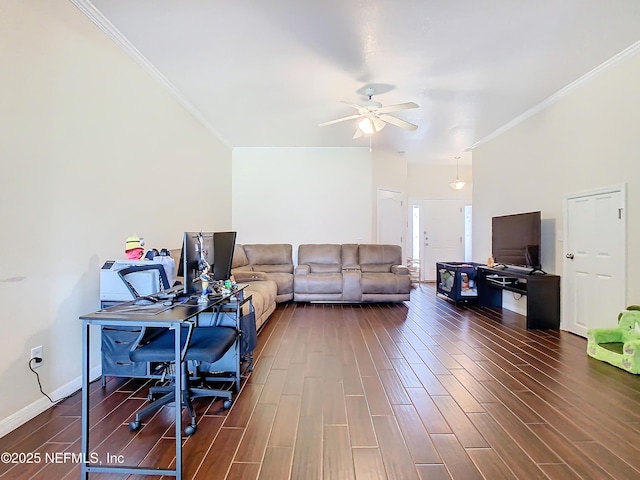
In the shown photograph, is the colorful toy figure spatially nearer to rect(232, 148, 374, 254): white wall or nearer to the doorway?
rect(232, 148, 374, 254): white wall

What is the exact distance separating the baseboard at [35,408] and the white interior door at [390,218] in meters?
5.58

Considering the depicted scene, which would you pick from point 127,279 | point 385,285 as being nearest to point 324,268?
point 385,285

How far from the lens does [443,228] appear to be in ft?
26.9

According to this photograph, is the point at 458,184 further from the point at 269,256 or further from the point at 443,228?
the point at 269,256

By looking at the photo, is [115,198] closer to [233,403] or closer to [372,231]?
[233,403]

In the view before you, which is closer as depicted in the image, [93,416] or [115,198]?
[93,416]

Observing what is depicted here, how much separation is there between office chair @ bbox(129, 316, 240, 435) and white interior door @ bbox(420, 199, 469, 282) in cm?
664

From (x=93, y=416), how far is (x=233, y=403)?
0.88 m

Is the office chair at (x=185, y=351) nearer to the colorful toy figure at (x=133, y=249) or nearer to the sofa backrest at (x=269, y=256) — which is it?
the colorful toy figure at (x=133, y=249)

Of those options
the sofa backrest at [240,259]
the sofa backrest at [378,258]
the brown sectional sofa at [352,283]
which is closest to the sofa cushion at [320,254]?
the brown sectional sofa at [352,283]

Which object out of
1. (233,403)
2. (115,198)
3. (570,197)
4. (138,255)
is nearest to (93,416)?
(233,403)

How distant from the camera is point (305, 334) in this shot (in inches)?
152

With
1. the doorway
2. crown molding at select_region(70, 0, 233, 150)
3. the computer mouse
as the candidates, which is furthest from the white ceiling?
the doorway

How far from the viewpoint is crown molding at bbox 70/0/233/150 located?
246 centimetres
